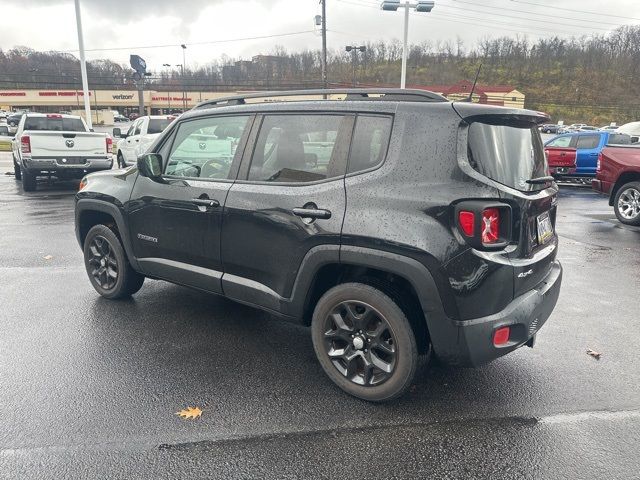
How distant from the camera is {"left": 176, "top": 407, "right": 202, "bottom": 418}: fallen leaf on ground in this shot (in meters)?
2.91

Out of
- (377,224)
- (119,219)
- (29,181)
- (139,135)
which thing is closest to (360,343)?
(377,224)

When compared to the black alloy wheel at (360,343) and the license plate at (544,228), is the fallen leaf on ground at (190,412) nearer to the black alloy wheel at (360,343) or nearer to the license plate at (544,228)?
the black alloy wheel at (360,343)

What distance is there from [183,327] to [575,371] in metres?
3.18

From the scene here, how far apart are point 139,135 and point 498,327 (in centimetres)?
1470

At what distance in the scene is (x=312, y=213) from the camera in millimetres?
3045

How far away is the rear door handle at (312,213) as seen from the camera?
301 centimetres

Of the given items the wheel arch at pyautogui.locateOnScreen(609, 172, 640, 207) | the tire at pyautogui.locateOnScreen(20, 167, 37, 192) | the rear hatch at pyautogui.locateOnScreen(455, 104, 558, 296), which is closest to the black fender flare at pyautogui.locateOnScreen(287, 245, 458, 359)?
the rear hatch at pyautogui.locateOnScreen(455, 104, 558, 296)

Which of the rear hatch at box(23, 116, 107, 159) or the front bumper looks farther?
the rear hatch at box(23, 116, 107, 159)

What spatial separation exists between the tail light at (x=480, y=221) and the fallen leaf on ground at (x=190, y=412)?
6.26 feet

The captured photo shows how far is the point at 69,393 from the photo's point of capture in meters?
3.15

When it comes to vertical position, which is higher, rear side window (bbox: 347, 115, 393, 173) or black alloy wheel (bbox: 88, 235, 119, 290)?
rear side window (bbox: 347, 115, 393, 173)

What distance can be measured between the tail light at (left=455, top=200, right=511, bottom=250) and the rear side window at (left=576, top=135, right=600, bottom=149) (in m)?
14.1

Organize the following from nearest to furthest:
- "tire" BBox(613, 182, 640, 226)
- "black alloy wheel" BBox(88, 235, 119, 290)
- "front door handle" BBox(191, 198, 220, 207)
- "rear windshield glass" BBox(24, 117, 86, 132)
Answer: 1. "front door handle" BBox(191, 198, 220, 207)
2. "black alloy wheel" BBox(88, 235, 119, 290)
3. "tire" BBox(613, 182, 640, 226)
4. "rear windshield glass" BBox(24, 117, 86, 132)

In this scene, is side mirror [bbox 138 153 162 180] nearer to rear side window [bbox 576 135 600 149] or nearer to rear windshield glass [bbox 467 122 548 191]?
rear windshield glass [bbox 467 122 548 191]
